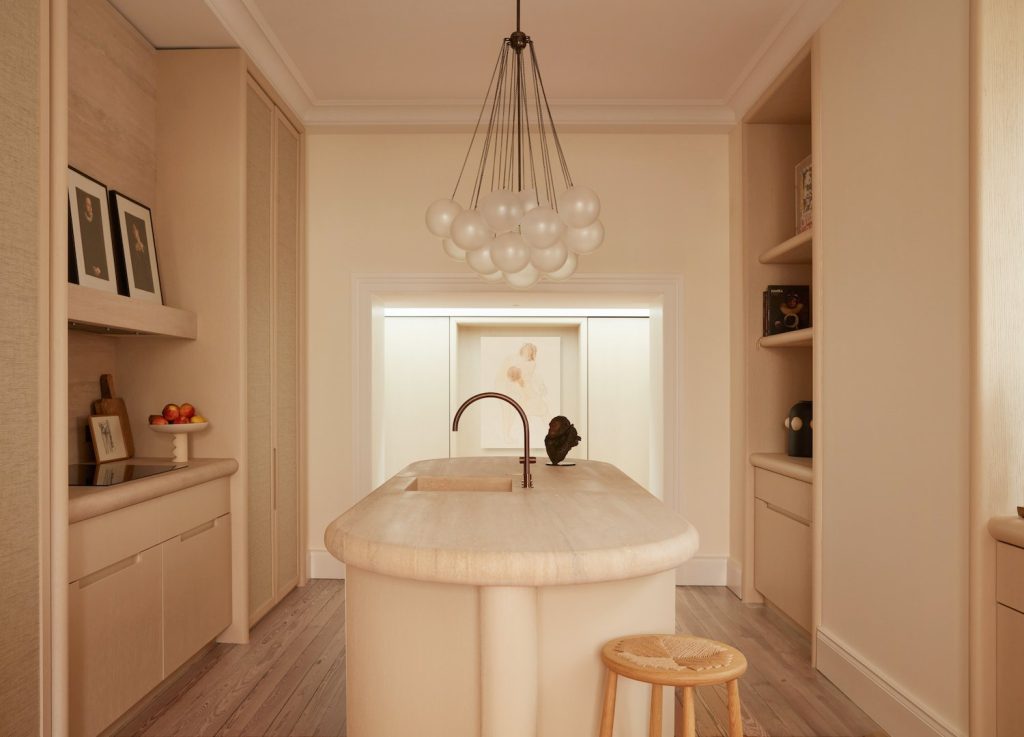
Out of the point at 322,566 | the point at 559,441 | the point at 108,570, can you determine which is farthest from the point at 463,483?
the point at 322,566

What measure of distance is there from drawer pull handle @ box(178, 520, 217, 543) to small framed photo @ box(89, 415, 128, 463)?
458mm

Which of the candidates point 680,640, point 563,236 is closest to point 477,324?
point 563,236

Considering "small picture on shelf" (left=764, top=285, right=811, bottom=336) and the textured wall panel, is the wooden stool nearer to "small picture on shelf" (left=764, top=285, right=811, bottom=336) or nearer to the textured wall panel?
the textured wall panel

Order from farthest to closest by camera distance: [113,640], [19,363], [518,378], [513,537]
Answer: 1. [518,378]
2. [113,640]
3. [19,363]
4. [513,537]

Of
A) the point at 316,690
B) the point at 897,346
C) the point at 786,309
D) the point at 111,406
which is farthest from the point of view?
the point at 786,309

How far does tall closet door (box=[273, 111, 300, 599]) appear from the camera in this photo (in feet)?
12.5

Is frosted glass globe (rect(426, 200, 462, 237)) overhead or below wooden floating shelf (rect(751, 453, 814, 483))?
overhead

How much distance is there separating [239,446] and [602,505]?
1.98 m

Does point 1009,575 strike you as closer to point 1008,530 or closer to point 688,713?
point 1008,530

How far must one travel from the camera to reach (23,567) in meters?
1.80

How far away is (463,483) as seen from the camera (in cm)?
266

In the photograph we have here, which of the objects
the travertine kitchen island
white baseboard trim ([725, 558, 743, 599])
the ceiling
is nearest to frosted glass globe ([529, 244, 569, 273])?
the travertine kitchen island

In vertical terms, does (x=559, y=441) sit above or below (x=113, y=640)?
above

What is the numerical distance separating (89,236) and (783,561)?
11.2 feet
